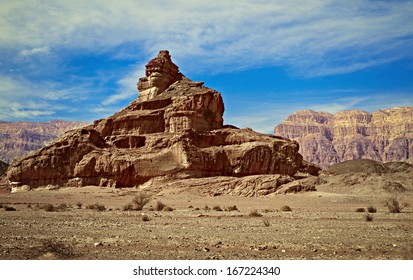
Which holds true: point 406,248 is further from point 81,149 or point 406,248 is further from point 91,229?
point 81,149

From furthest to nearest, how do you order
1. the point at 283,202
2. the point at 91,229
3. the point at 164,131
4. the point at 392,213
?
the point at 164,131 < the point at 283,202 < the point at 392,213 < the point at 91,229

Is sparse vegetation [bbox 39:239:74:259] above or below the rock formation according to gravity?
below

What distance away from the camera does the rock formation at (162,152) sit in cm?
5394

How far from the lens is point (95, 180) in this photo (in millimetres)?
55688

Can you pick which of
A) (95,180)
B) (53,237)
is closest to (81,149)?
(95,180)

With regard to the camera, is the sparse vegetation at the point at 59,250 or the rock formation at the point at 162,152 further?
the rock formation at the point at 162,152

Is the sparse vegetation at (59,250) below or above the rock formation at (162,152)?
below

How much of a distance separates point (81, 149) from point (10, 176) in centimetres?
927

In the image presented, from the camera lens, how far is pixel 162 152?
54.0 metres

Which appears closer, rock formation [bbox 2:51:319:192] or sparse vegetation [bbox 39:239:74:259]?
sparse vegetation [bbox 39:239:74:259]

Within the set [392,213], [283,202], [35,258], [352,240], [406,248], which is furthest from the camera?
[283,202]

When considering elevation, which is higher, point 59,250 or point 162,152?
point 162,152

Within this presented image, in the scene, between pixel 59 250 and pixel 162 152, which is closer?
pixel 59 250

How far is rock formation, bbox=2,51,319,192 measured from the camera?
53.9 m
